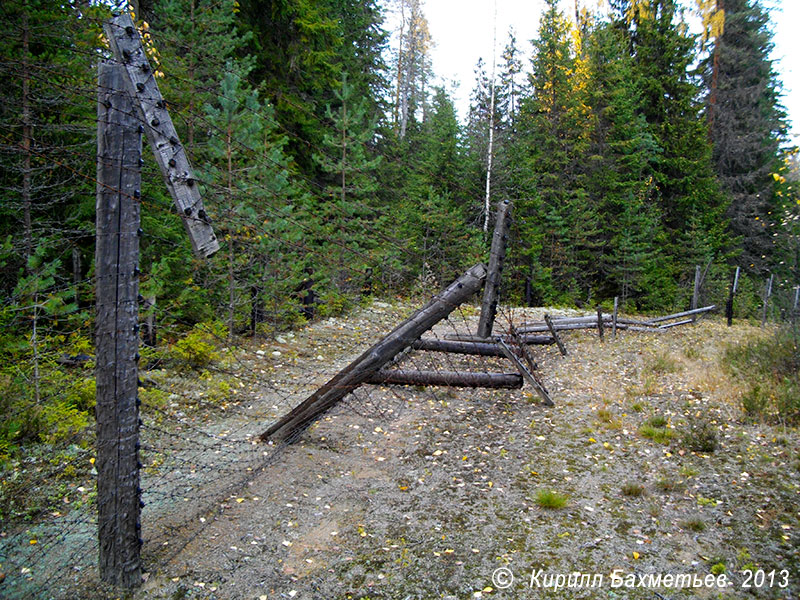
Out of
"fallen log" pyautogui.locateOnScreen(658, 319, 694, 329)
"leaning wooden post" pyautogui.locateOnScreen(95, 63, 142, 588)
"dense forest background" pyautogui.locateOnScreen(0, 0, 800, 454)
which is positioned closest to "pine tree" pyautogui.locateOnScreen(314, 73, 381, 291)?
"dense forest background" pyautogui.locateOnScreen(0, 0, 800, 454)

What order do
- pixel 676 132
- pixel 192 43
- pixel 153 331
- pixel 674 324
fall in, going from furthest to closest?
pixel 676 132, pixel 674 324, pixel 192 43, pixel 153 331

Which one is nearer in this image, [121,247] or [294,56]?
[121,247]

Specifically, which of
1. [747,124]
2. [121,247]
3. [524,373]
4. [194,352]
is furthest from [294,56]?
[747,124]

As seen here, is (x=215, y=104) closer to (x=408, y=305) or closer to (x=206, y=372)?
(x=206, y=372)

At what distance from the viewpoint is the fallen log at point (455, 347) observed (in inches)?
288

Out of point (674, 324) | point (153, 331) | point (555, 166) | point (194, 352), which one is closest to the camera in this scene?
point (194, 352)

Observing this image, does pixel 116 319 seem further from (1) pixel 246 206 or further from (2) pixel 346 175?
(2) pixel 346 175

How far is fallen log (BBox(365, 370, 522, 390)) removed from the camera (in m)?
6.68

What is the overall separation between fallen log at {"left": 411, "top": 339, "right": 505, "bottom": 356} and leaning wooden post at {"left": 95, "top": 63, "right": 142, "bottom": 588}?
3972mm

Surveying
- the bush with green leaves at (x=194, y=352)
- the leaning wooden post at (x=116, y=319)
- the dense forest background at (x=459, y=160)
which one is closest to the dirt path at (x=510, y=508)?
the leaning wooden post at (x=116, y=319)

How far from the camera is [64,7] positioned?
8.49 meters

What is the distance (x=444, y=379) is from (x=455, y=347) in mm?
981

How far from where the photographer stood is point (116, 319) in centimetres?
376

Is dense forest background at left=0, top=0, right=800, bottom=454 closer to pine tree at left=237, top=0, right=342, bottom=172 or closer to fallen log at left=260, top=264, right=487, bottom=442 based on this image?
pine tree at left=237, top=0, right=342, bottom=172
